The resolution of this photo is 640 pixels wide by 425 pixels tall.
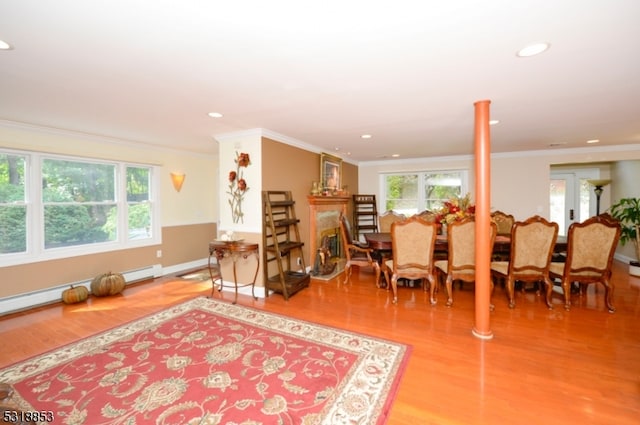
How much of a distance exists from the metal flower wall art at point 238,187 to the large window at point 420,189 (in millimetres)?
4075

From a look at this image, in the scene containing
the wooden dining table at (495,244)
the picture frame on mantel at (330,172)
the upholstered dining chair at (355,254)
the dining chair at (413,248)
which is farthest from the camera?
the picture frame on mantel at (330,172)

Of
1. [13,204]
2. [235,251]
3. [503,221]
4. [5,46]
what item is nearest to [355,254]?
[235,251]

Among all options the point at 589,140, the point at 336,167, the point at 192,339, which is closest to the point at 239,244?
the point at 192,339

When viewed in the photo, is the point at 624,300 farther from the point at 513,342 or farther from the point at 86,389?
the point at 86,389

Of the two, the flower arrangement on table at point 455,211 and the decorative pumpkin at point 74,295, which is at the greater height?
the flower arrangement on table at point 455,211

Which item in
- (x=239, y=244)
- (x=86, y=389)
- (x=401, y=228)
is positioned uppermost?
(x=401, y=228)

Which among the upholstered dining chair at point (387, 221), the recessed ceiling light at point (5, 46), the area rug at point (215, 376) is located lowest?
the area rug at point (215, 376)

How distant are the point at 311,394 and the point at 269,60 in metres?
2.36

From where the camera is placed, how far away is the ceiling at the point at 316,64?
146 cm

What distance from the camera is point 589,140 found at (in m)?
4.54

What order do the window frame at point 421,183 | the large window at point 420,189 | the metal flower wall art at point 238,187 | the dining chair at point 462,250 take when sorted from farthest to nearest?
the large window at point 420,189
the window frame at point 421,183
the metal flower wall art at point 238,187
the dining chair at point 462,250

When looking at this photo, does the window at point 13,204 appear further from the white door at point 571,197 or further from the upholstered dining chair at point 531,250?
the white door at point 571,197

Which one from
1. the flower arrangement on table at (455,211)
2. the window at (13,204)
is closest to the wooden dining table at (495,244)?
the flower arrangement on table at (455,211)

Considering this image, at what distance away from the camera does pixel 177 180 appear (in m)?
5.30
